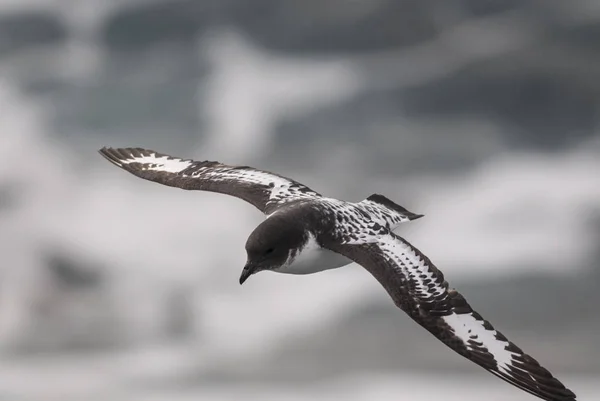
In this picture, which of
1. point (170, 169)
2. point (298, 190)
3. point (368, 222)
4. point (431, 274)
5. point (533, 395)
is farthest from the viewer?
point (170, 169)

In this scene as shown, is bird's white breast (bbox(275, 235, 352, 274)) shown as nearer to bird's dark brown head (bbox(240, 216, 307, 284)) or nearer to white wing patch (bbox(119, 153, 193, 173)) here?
bird's dark brown head (bbox(240, 216, 307, 284))

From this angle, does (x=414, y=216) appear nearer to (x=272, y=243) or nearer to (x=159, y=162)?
(x=272, y=243)

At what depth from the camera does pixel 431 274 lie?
14.4 meters

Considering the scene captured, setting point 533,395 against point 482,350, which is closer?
point 533,395

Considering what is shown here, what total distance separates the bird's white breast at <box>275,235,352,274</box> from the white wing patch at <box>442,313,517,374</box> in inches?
110

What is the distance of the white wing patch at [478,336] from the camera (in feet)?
43.7

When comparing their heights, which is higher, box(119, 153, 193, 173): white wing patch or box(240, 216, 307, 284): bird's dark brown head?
box(119, 153, 193, 173): white wing patch

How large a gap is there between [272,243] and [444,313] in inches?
127

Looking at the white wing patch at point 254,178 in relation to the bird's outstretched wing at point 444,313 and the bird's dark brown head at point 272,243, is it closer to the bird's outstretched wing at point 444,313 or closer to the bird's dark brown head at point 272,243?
the bird's dark brown head at point 272,243

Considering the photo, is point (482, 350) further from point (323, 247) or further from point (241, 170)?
point (241, 170)

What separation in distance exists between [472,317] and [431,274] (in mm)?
1097

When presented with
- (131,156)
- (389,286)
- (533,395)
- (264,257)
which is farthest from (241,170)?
(533,395)

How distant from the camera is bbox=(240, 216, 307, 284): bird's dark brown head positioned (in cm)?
1439

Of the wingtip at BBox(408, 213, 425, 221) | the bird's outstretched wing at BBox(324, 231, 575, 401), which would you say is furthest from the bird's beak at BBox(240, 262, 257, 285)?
the wingtip at BBox(408, 213, 425, 221)
